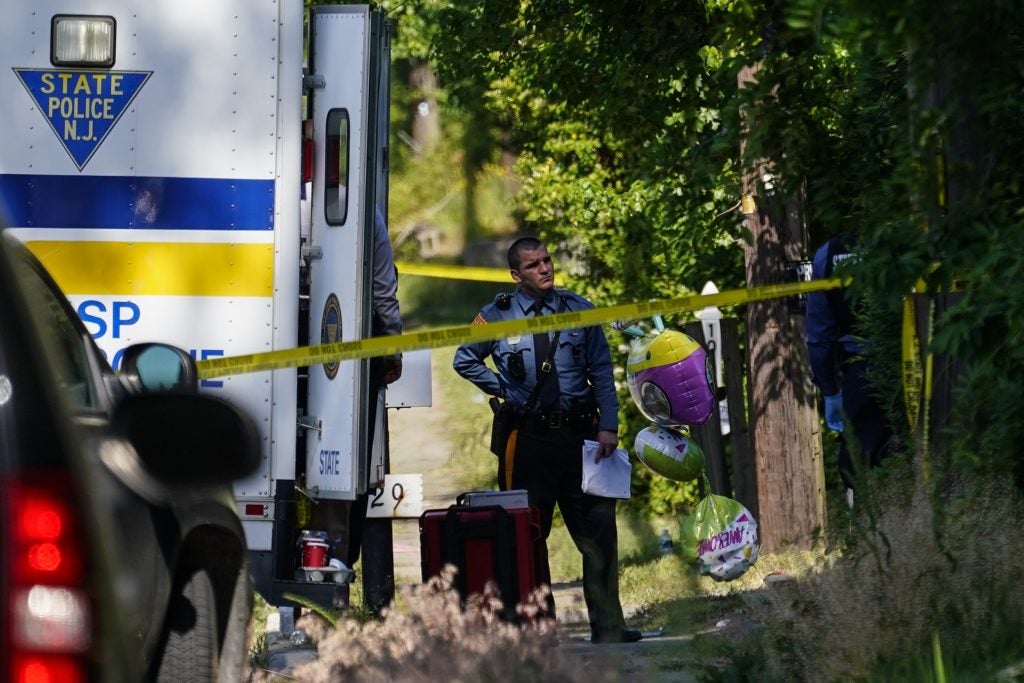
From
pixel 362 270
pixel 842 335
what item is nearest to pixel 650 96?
pixel 842 335

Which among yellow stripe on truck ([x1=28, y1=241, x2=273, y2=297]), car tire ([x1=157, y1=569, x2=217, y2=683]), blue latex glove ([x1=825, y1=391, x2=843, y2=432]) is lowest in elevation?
car tire ([x1=157, y1=569, x2=217, y2=683])

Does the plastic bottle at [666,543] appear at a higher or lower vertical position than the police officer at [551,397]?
lower

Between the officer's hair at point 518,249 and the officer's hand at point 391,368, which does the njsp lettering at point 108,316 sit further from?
the officer's hair at point 518,249

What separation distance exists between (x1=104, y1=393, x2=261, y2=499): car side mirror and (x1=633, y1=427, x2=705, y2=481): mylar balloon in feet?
17.3

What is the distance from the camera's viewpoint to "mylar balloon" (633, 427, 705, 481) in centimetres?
838

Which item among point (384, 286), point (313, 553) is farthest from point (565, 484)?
point (313, 553)

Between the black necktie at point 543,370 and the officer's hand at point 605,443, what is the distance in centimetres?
24

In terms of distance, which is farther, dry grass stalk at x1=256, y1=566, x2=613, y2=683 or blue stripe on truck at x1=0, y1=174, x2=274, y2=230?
blue stripe on truck at x1=0, y1=174, x2=274, y2=230

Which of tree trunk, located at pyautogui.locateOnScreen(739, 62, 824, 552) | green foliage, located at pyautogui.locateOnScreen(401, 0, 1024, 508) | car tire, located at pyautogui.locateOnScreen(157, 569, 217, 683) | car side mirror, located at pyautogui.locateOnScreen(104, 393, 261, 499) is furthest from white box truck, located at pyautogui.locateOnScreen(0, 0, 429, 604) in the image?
tree trunk, located at pyautogui.locateOnScreen(739, 62, 824, 552)

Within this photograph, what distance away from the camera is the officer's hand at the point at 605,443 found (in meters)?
7.88

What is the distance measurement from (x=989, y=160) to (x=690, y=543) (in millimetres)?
3352

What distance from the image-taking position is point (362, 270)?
7008mm

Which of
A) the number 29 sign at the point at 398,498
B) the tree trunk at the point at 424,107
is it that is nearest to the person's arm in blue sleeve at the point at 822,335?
the number 29 sign at the point at 398,498

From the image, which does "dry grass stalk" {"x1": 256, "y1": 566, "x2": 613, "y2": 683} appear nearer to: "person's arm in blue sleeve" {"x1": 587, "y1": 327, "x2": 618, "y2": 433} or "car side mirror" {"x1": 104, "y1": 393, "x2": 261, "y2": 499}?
"car side mirror" {"x1": 104, "y1": 393, "x2": 261, "y2": 499}
